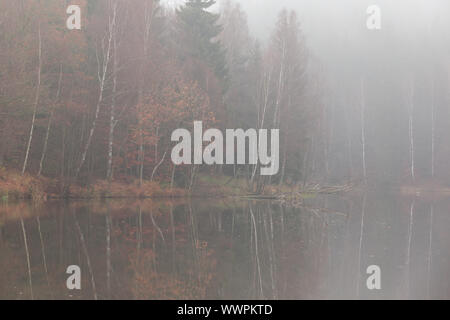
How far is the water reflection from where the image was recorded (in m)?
6.64

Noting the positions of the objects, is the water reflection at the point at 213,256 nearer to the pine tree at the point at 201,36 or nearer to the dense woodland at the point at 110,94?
the dense woodland at the point at 110,94

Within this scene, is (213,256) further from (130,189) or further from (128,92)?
(128,92)

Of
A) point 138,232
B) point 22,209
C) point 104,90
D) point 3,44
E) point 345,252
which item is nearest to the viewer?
point 345,252

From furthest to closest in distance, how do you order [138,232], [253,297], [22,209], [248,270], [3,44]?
[3,44] < [22,209] < [138,232] < [248,270] < [253,297]

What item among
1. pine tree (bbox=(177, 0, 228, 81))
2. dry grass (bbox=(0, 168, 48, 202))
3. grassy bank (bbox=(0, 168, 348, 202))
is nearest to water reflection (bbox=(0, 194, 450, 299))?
dry grass (bbox=(0, 168, 48, 202))

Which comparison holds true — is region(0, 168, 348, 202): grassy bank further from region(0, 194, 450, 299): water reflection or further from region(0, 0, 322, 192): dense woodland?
A: region(0, 194, 450, 299): water reflection

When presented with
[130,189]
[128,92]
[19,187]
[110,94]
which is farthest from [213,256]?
[110,94]

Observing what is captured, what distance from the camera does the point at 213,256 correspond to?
29.8 feet

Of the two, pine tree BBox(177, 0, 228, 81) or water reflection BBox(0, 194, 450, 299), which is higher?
pine tree BBox(177, 0, 228, 81)

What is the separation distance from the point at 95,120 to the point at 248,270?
1703 cm

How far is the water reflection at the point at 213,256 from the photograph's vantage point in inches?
261
